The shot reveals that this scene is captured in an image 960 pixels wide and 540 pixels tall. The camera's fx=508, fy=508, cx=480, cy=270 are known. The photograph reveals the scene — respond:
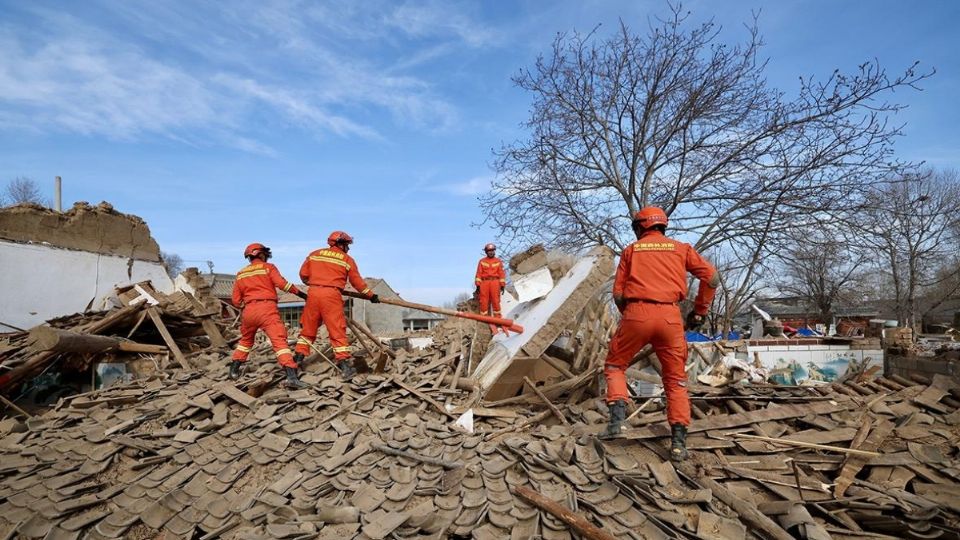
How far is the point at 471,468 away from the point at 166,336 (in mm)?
7302

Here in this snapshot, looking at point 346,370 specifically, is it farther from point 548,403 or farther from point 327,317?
point 548,403

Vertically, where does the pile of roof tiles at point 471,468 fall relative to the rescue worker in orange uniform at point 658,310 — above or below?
below

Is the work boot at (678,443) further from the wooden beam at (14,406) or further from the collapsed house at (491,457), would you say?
the wooden beam at (14,406)

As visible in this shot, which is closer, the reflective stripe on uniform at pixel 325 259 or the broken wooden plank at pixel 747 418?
the broken wooden plank at pixel 747 418

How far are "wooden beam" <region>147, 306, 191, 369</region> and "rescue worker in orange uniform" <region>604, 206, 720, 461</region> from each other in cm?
718

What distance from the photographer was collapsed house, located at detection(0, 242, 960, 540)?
359 centimetres

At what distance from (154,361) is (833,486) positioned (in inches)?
380

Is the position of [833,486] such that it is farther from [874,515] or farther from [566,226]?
[566,226]

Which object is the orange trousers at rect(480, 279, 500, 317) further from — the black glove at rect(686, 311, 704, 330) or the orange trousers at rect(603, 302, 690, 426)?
the orange trousers at rect(603, 302, 690, 426)

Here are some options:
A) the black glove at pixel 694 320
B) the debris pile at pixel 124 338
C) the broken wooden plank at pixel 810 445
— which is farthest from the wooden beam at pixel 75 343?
the broken wooden plank at pixel 810 445

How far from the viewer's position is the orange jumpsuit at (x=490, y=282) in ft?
30.8

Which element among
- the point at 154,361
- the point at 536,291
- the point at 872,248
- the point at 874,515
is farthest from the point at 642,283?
the point at 154,361

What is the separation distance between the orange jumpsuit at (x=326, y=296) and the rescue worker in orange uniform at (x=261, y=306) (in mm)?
321

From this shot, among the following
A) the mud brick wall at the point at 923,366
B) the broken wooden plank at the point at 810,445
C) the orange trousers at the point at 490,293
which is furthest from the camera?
the orange trousers at the point at 490,293
